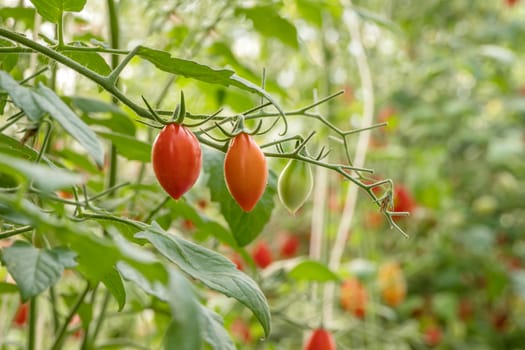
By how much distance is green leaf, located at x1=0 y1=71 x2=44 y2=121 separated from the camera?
35cm

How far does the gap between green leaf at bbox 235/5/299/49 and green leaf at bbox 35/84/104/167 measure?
40 cm

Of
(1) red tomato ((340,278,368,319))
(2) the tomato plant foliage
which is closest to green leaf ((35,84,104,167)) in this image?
(2) the tomato plant foliage

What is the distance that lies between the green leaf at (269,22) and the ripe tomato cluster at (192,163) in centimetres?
33

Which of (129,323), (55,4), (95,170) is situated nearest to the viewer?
(55,4)

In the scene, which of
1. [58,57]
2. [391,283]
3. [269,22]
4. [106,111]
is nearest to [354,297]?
[391,283]

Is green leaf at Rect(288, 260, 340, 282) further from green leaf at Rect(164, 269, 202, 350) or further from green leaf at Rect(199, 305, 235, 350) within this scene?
green leaf at Rect(164, 269, 202, 350)

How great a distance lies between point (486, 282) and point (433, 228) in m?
0.21

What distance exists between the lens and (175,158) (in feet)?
1.36

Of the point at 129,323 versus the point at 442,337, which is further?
the point at 442,337

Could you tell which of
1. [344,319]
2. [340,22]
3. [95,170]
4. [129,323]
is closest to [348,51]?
[340,22]

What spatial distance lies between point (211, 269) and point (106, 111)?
25 centimetres

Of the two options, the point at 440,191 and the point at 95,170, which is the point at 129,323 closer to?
the point at 95,170

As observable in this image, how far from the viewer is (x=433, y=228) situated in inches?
80.7

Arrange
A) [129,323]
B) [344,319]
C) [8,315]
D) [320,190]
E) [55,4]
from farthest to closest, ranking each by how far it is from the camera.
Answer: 1. [344,319]
2. [129,323]
3. [320,190]
4. [8,315]
5. [55,4]
